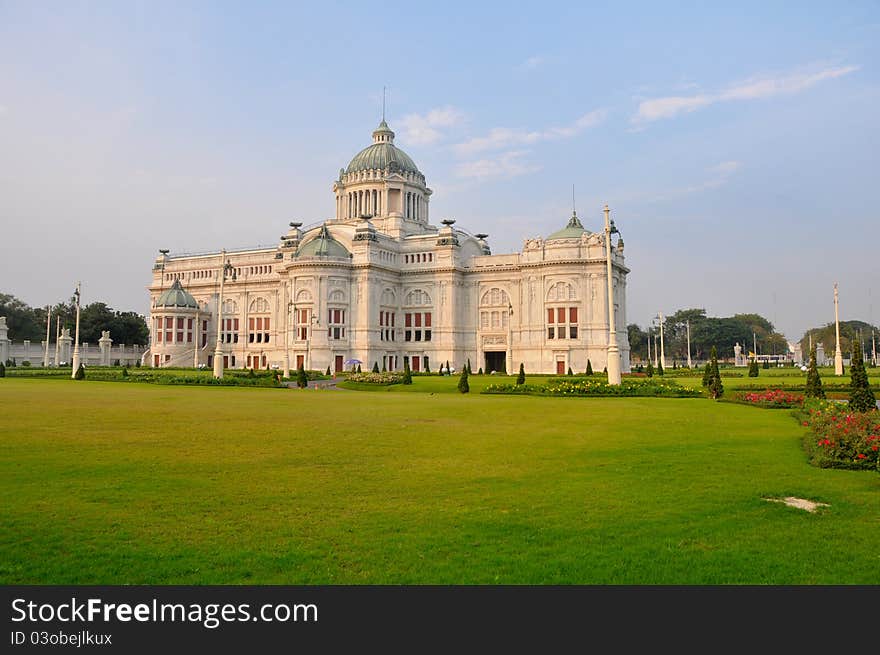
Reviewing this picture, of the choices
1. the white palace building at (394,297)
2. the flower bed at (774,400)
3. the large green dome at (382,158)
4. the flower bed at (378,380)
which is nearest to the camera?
the flower bed at (774,400)

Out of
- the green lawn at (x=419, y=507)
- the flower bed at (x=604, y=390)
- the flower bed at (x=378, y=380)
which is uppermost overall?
the flower bed at (x=378, y=380)

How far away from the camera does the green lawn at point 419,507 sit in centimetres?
777

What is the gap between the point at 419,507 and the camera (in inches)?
412

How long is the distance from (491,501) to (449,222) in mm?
76804

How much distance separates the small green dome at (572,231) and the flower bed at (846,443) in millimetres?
63961

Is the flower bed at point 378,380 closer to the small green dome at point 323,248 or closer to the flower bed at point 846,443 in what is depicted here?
the flower bed at point 846,443

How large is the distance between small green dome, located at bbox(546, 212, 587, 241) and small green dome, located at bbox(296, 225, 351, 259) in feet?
84.0

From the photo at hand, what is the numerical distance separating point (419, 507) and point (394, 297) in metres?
77.8

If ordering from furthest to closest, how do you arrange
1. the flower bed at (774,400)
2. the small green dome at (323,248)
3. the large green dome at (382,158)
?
the large green dome at (382,158)
the small green dome at (323,248)
the flower bed at (774,400)

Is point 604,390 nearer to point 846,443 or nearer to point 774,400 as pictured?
point 774,400

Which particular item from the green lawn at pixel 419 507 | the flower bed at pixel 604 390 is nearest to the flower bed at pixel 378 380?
the flower bed at pixel 604 390

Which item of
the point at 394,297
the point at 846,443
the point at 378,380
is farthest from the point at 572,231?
the point at 846,443

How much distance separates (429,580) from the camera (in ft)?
24.2

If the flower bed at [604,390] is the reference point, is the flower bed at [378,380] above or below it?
above
